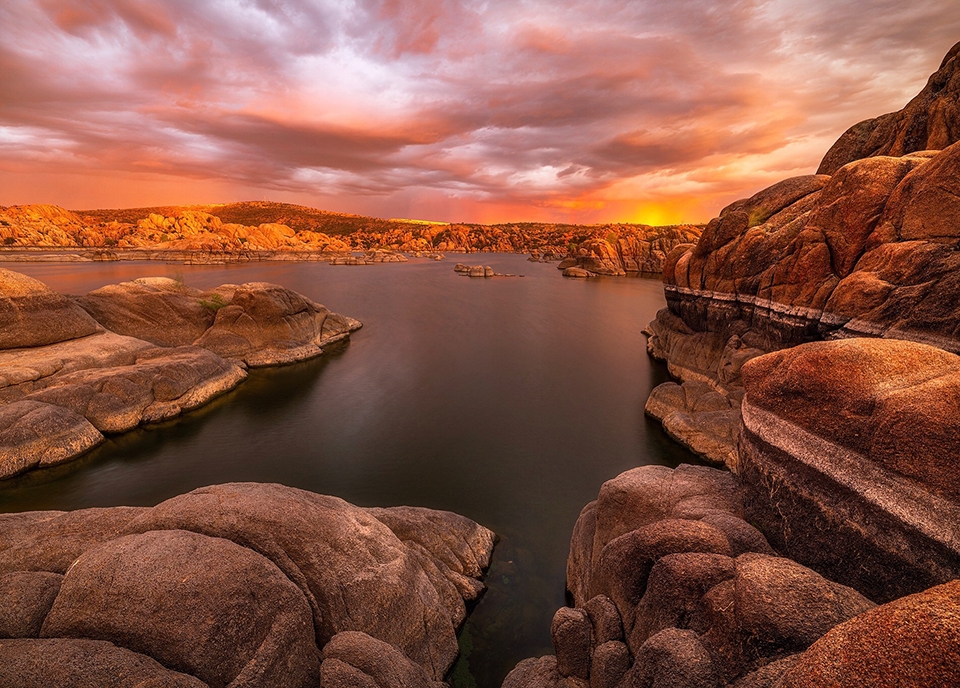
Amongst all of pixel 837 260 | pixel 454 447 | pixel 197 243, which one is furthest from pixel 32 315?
pixel 197 243

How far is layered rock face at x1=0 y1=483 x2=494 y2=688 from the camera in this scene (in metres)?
5.30

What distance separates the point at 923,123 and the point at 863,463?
26130mm

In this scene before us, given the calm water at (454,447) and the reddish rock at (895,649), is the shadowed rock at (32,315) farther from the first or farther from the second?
the reddish rock at (895,649)

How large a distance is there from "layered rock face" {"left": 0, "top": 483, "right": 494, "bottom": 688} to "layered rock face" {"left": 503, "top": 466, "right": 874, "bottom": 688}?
3.27 metres

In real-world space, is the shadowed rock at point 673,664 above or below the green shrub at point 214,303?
below

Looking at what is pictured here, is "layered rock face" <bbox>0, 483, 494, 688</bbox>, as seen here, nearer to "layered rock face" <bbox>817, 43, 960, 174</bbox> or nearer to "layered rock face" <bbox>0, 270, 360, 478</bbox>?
"layered rock face" <bbox>0, 270, 360, 478</bbox>

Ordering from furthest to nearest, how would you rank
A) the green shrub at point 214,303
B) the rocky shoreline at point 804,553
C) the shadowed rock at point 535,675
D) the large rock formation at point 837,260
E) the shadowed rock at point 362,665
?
the green shrub at point 214,303 → the large rock formation at point 837,260 → the shadowed rock at point 535,675 → the shadowed rock at point 362,665 → the rocky shoreline at point 804,553

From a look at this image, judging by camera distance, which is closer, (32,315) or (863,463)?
(863,463)

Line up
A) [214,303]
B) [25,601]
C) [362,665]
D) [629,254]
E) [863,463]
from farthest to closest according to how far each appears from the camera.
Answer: [629,254] < [214,303] < [863,463] < [362,665] < [25,601]

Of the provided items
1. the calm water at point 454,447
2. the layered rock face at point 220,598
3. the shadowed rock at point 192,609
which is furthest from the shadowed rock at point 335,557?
the calm water at point 454,447

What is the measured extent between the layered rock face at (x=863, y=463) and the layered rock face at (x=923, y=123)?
63.2ft

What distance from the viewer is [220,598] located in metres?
5.84

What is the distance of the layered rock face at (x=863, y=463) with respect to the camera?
19.1ft

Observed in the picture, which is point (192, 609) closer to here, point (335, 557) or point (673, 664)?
point (335, 557)
